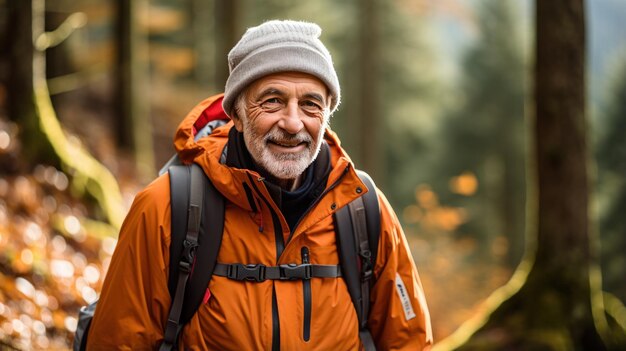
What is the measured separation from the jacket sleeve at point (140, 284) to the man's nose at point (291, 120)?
24.4 inches

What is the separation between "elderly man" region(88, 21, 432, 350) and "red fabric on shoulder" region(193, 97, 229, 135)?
16 centimetres

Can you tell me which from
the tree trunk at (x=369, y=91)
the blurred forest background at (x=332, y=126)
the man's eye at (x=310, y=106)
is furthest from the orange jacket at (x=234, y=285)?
the tree trunk at (x=369, y=91)

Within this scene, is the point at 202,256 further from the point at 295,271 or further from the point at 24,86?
the point at 24,86

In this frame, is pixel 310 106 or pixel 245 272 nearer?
pixel 245 272

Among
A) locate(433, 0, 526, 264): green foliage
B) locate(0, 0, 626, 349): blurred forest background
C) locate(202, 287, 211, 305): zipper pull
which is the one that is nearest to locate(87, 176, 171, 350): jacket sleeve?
locate(202, 287, 211, 305): zipper pull

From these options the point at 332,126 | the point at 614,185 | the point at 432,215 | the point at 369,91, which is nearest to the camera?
the point at 369,91

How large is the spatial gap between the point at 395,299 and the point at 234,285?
82cm

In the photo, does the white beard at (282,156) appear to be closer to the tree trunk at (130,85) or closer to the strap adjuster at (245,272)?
the strap adjuster at (245,272)

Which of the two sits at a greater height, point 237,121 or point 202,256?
point 237,121

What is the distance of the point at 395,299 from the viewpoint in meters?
3.40

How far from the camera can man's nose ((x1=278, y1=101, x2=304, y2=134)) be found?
3.17 m

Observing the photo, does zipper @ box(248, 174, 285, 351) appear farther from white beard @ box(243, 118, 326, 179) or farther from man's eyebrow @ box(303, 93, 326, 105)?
man's eyebrow @ box(303, 93, 326, 105)

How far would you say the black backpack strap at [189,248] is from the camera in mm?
3045

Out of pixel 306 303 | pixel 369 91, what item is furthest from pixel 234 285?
pixel 369 91
